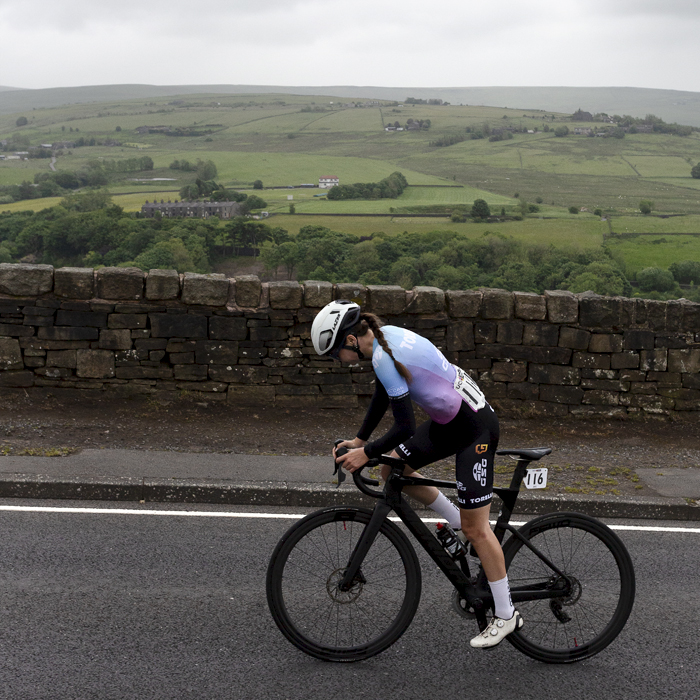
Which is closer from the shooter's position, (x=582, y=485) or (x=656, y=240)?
(x=582, y=485)

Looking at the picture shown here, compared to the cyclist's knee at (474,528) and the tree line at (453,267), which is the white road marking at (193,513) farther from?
A: the tree line at (453,267)

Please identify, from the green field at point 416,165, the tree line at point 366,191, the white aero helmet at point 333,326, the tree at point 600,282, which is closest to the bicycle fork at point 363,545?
the white aero helmet at point 333,326

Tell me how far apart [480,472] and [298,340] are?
17.9 feet

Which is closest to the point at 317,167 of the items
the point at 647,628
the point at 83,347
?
the point at 83,347

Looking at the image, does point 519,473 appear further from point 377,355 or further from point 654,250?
point 654,250

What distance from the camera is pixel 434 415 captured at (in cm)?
405

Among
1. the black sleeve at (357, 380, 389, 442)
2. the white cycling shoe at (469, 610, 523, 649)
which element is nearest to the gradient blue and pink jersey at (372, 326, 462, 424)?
the black sleeve at (357, 380, 389, 442)

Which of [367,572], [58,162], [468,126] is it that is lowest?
[367,572]

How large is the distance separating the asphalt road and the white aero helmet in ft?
5.81

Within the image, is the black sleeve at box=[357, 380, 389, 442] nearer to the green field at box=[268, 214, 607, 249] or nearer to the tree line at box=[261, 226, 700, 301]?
the tree line at box=[261, 226, 700, 301]

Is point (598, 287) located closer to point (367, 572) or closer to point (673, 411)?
point (673, 411)

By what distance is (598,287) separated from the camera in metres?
14.9

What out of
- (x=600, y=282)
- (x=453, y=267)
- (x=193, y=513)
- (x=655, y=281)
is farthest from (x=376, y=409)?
(x=655, y=281)

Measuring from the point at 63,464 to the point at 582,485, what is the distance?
4.89 meters
